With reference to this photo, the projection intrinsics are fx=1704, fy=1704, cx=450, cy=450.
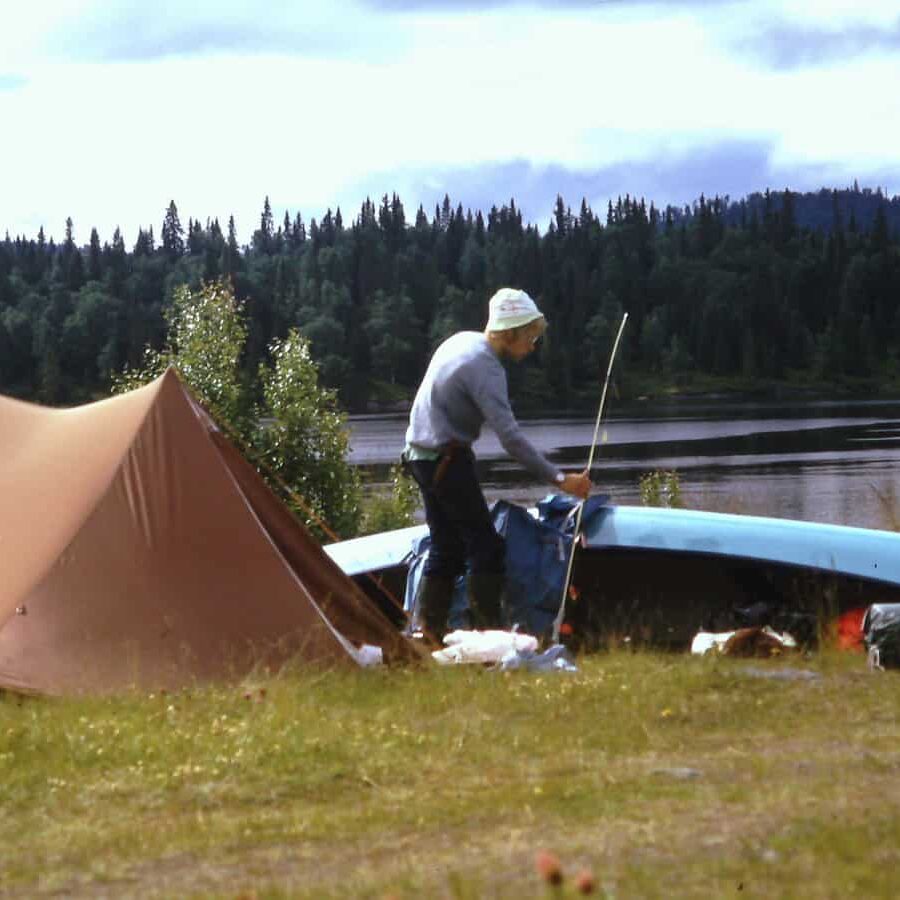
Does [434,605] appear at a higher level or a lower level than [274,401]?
higher

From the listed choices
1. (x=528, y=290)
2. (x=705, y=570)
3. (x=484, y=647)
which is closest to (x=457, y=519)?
(x=484, y=647)

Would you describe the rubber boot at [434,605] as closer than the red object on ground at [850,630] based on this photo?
No

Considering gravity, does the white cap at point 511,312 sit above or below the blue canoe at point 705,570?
above

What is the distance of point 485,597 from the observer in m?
8.65

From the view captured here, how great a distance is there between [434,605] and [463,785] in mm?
3215

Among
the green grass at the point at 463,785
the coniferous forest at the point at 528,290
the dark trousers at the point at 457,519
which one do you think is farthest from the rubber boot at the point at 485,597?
the coniferous forest at the point at 528,290

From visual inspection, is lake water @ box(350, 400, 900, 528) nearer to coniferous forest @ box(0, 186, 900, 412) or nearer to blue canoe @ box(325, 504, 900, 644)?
blue canoe @ box(325, 504, 900, 644)

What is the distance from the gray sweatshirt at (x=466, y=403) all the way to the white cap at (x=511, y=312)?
12 cm

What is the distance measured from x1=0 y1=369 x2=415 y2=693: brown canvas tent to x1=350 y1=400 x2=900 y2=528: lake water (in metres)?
6.56

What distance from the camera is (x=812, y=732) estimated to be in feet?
20.2

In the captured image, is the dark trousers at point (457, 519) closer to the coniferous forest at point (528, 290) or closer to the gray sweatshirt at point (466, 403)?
the gray sweatshirt at point (466, 403)

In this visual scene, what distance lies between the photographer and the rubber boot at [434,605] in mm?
8695

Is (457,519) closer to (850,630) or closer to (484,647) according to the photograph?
(484,647)

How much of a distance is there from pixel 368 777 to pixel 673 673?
199 centimetres
